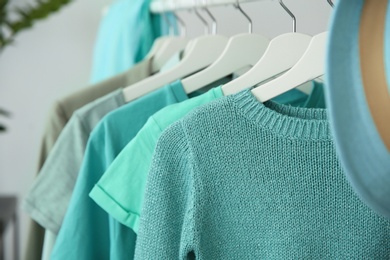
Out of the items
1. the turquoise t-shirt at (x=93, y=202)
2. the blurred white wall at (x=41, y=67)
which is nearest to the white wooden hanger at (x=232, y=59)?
the turquoise t-shirt at (x=93, y=202)

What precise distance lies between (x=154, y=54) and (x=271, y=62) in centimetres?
42

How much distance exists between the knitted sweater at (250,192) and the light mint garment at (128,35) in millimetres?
747

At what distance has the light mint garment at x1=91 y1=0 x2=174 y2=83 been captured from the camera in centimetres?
144

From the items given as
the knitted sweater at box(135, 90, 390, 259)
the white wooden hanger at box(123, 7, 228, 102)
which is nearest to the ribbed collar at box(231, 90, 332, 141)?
the knitted sweater at box(135, 90, 390, 259)

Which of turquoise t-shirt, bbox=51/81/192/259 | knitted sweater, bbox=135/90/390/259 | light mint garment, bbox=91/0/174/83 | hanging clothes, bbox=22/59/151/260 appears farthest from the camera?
light mint garment, bbox=91/0/174/83

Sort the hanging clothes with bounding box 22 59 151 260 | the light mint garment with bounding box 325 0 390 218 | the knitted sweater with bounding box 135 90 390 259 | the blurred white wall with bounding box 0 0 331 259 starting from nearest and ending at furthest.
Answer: the light mint garment with bounding box 325 0 390 218 → the knitted sweater with bounding box 135 90 390 259 → the hanging clothes with bounding box 22 59 151 260 → the blurred white wall with bounding box 0 0 331 259

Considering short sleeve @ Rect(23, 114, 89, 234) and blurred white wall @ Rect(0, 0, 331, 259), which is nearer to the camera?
short sleeve @ Rect(23, 114, 89, 234)

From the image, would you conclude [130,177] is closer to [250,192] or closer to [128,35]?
[250,192]

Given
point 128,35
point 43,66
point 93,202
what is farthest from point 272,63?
point 43,66

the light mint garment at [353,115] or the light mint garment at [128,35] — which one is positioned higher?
the light mint garment at [353,115]

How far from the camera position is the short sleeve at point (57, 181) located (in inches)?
36.8

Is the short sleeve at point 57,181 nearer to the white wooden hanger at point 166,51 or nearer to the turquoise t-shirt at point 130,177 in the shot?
the turquoise t-shirt at point 130,177

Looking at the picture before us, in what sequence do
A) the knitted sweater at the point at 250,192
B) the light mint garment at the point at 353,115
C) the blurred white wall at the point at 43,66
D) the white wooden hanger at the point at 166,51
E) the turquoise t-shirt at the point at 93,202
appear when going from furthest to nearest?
the blurred white wall at the point at 43,66 → the white wooden hanger at the point at 166,51 → the turquoise t-shirt at the point at 93,202 → the knitted sweater at the point at 250,192 → the light mint garment at the point at 353,115

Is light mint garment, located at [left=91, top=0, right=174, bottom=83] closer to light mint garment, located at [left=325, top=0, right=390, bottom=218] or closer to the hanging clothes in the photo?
the hanging clothes
